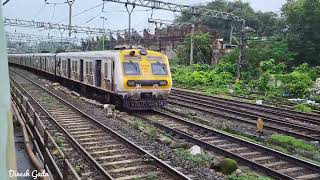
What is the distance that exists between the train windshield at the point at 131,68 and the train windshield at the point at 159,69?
766 millimetres

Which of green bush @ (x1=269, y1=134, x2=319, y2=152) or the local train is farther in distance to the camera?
the local train

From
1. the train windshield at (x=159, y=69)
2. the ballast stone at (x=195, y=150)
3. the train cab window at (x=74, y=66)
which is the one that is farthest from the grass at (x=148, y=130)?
the train cab window at (x=74, y=66)

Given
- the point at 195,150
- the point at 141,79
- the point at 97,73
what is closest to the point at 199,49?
the point at 97,73

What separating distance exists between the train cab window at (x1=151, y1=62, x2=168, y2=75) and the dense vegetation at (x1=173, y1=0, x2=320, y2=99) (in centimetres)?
Result: 1183

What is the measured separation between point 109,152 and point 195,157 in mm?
2164

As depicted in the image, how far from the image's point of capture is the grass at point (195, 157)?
925cm

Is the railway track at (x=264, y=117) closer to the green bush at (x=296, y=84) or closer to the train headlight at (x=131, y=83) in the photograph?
the train headlight at (x=131, y=83)

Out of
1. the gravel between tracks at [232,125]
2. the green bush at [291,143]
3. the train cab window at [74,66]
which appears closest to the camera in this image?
the green bush at [291,143]

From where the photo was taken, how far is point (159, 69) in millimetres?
16734

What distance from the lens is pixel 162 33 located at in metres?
65.7

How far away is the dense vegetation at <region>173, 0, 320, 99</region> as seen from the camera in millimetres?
28188

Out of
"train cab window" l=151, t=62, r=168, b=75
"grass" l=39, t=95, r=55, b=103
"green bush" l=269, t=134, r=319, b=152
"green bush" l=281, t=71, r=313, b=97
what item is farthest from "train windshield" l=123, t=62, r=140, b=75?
"green bush" l=281, t=71, r=313, b=97

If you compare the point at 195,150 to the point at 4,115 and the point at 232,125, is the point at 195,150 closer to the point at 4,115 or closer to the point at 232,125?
the point at 232,125

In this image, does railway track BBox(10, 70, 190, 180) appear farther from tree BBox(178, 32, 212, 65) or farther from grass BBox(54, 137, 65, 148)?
tree BBox(178, 32, 212, 65)
